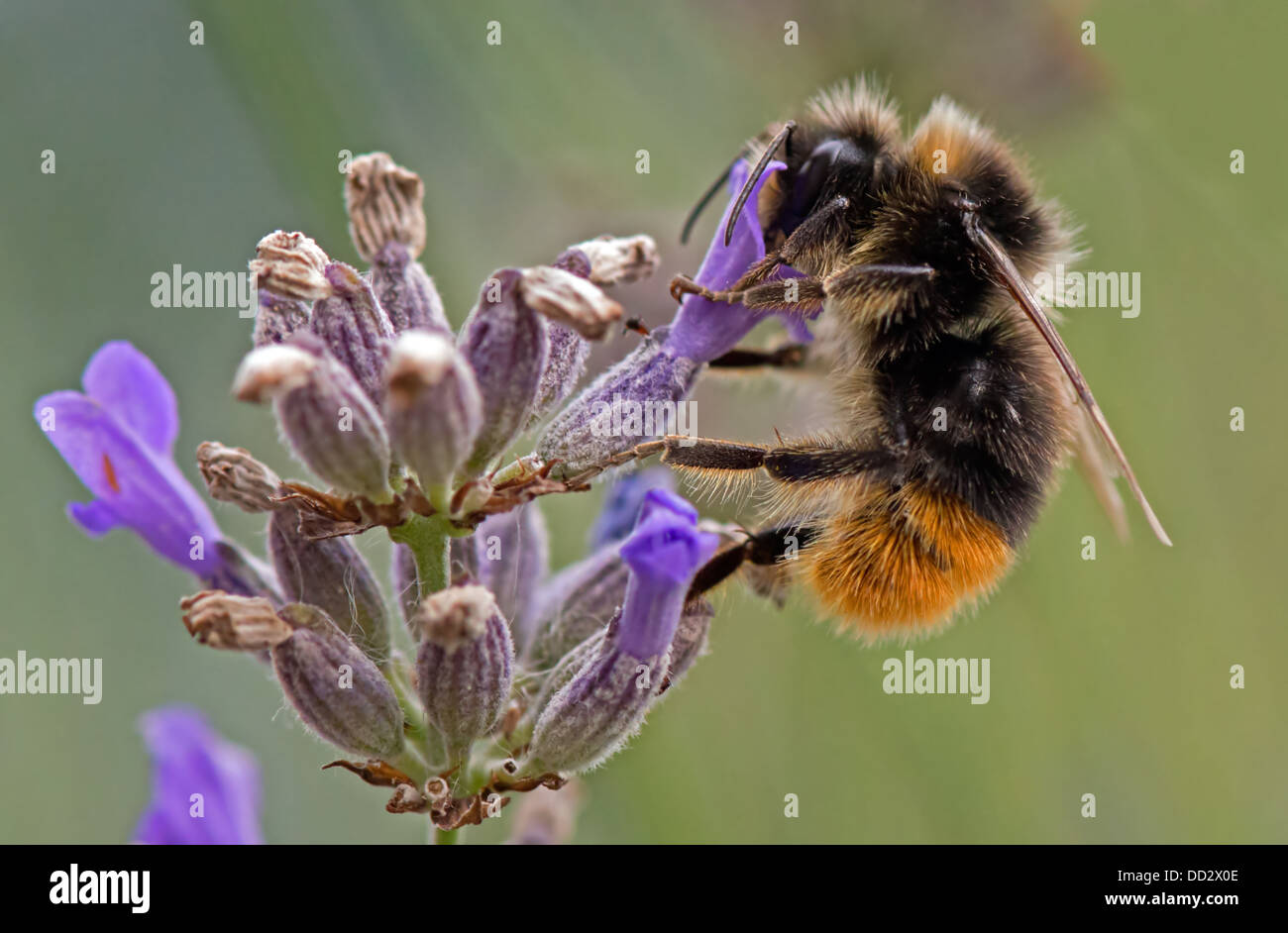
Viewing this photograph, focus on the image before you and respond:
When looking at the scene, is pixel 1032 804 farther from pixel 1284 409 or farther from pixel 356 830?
pixel 356 830

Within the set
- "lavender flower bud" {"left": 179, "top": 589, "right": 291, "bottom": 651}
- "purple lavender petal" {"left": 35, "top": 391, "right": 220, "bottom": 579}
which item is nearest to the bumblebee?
"lavender flower bud" {"left": 179, "top": 589, "right": 291, "bottom": 651}

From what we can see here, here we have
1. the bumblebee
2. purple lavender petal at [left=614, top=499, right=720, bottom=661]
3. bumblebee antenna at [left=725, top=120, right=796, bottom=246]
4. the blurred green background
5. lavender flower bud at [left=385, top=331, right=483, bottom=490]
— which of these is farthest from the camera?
the blurred green background

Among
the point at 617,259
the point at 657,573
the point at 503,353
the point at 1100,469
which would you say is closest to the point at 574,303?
the point at 503,353

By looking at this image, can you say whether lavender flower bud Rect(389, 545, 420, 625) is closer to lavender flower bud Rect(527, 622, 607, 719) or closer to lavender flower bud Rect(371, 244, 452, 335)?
lavender flower bud Rect(527, 622, 607, 719)

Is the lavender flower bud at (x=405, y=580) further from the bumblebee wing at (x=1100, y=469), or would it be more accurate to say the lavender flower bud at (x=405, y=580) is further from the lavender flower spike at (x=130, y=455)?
the bumblebee wing at (x=1100, y=469)

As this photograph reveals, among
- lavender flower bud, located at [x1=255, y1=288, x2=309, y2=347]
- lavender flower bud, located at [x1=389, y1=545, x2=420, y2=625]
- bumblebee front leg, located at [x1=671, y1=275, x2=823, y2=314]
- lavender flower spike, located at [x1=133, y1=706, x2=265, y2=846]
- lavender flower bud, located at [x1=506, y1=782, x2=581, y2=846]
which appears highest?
bumblebee front leg, located at [x1=671, y1=275, x2=823, y2=314]

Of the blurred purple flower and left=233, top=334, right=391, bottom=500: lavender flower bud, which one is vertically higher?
the blurred purple flower
